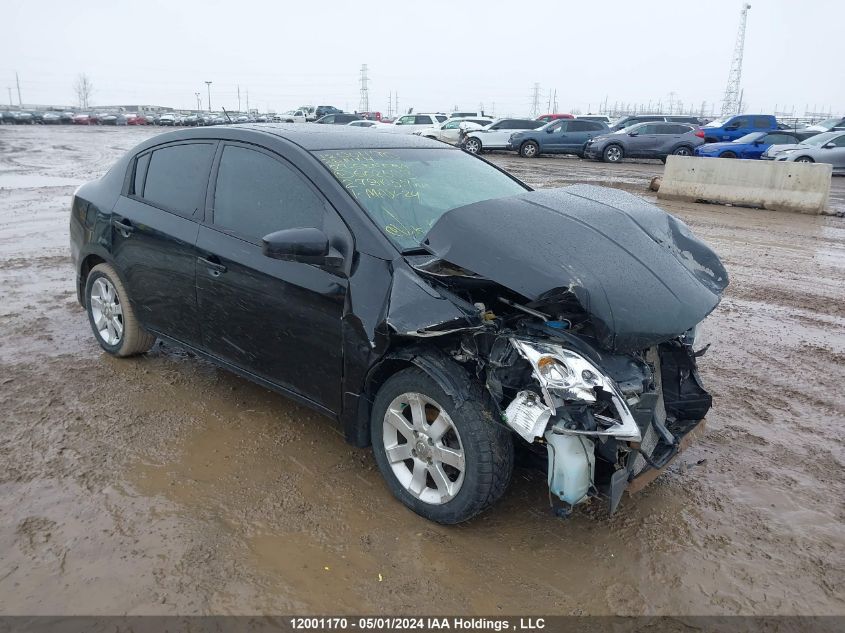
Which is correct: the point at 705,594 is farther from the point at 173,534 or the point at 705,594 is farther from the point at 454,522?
the point at 173,534

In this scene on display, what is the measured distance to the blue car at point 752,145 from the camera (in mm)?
21983

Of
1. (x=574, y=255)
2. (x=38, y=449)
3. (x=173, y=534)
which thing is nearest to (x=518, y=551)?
(x=574, y=255)

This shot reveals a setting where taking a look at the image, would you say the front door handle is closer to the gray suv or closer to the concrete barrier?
the concrete barrier

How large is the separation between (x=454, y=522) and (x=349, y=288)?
1.21 m

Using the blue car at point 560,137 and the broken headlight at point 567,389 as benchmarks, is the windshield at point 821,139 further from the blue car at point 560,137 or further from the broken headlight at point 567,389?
the broken headlight at point 567,389

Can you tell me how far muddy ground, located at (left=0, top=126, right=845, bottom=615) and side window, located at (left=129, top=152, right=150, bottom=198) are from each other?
127 centimetres

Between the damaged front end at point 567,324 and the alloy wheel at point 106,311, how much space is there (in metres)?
2.71

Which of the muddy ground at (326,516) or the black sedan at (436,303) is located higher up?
the black sedan at (436,303)

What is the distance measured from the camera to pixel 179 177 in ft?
13.8

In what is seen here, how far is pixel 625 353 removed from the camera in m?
2.83

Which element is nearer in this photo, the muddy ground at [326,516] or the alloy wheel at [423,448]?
the muddy ground at [326,516]

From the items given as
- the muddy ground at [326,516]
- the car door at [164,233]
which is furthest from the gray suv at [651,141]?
the car door at [164,233]

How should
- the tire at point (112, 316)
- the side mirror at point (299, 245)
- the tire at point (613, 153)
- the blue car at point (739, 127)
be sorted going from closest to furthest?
the side mirror at point (299, 245) → the tire at point (112, 316) → the tire at point (613, 153) → the blue car at point (739, 127)

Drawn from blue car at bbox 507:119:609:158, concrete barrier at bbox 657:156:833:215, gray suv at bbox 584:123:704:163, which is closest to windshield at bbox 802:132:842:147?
gray suv at bbox 584:123:704:163
